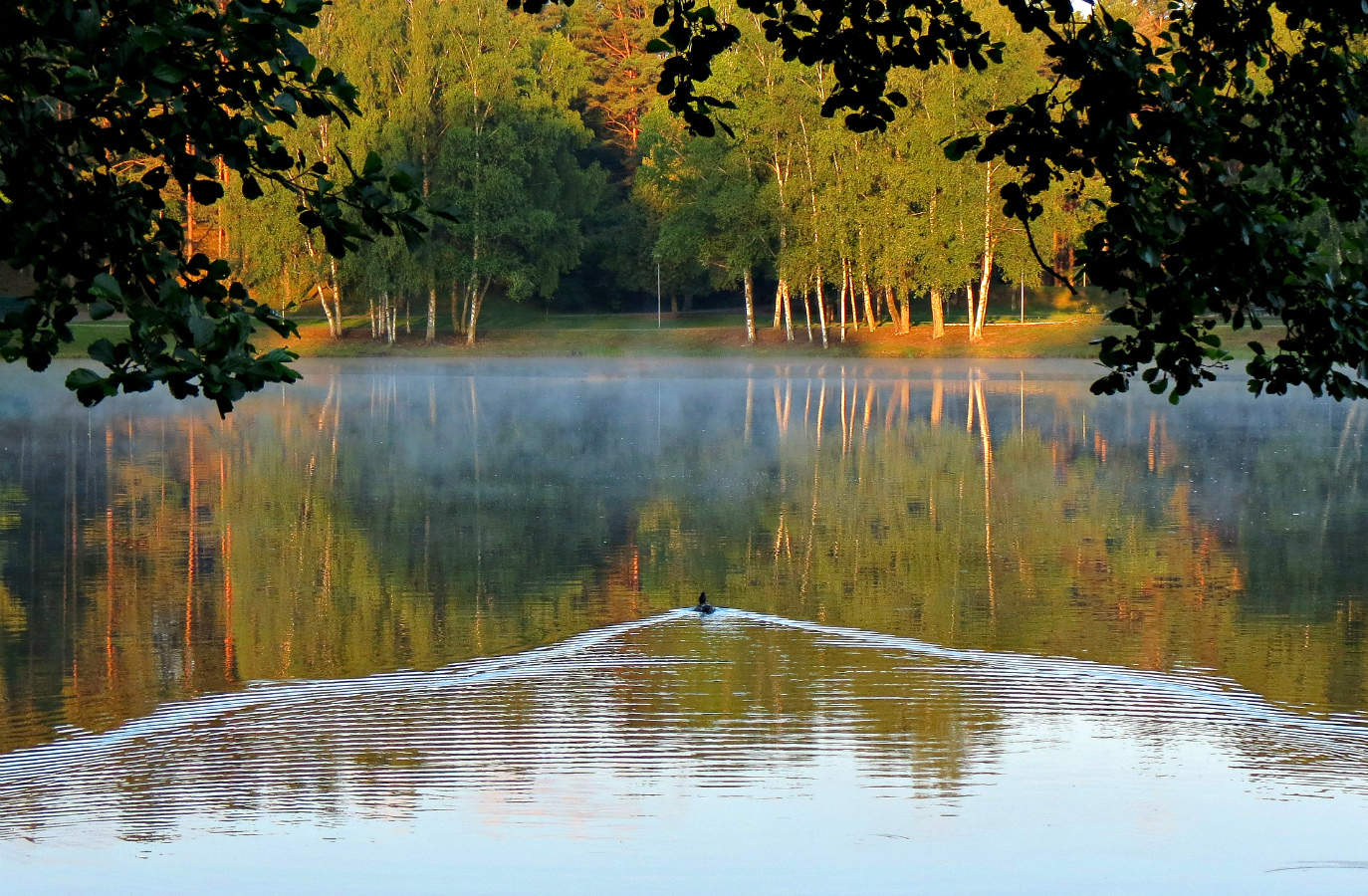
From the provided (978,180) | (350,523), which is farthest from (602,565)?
(978,180)

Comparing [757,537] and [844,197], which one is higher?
[844,197]

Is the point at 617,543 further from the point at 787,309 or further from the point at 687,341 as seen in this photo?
the point at 787,309

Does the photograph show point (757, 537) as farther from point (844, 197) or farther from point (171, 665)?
point (844, 197)

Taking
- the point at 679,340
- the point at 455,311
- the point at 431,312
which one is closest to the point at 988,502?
the point at 679,340

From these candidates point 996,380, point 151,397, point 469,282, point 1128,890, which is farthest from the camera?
point 469,282

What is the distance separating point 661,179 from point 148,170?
232ft

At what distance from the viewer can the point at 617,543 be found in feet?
64.9

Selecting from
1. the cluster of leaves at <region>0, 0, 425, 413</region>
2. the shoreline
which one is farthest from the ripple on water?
the shoreline

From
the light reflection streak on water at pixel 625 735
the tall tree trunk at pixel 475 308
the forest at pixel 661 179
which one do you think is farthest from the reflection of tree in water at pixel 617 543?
the tall tree trunk at pixel 475 308

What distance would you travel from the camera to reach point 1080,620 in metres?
15.1

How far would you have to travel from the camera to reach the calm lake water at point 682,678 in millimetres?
9016

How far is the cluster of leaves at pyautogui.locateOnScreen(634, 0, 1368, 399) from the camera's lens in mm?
6699

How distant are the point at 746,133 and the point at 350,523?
5228 centimetres

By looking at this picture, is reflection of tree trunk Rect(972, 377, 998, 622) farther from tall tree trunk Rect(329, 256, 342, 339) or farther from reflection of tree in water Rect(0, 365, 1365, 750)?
tall tree trunk Rect(329, 256, 342, 339)
